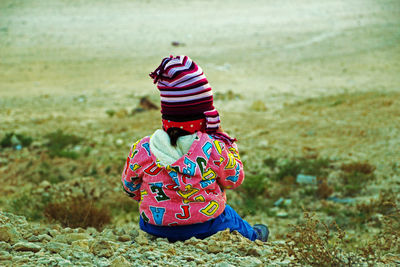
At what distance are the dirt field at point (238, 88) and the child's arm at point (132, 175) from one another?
1120 millimetres

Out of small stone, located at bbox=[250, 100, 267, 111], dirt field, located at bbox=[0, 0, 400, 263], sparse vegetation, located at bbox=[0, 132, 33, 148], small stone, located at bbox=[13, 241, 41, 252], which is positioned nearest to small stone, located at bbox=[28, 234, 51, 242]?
small stone, located at bbox=[13, 241, 41, 252]

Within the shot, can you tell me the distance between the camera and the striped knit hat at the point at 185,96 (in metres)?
2.88

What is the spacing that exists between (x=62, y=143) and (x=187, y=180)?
5.96 meters

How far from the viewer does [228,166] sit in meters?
2.95

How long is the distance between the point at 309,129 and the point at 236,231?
18.9ft

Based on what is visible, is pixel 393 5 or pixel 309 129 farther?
pixel 393 5

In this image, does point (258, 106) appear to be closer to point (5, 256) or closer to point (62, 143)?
point (62, 143)

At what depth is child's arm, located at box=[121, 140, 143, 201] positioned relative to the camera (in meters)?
3.00

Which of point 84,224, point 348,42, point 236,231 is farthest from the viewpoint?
point 348,42

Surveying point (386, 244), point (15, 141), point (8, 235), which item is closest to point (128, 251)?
point (8, 235)

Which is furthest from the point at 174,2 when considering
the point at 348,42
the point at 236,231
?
the point at 236,231

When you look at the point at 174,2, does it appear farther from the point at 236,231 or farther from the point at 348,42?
the point at 236,231

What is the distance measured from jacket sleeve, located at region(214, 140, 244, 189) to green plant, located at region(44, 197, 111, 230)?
1.91 metres

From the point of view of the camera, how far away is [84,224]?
460 centimetres
